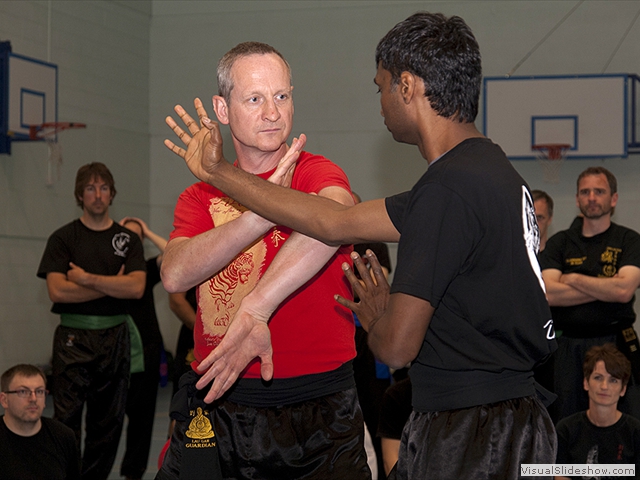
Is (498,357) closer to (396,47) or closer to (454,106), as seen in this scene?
(454,106)

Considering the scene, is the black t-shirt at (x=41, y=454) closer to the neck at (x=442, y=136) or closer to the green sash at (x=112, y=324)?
the green sash at (x=112, y=324)

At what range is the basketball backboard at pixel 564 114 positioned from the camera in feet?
33.4

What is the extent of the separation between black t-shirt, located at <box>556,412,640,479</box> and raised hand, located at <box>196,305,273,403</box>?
3.26 m

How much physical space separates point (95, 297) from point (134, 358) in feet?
1.94

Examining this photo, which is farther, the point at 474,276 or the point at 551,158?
the point at 551,158

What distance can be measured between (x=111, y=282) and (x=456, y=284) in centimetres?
459

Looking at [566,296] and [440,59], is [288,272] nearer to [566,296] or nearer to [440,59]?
[440,59]

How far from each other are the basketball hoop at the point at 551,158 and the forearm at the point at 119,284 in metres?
6.03

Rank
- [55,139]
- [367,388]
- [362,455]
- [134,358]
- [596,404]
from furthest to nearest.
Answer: [55,139] < [134,358] < [367,388] < [596,404] < [362,455]

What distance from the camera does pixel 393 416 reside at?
4801 millimetres

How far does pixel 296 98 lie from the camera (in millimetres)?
12172

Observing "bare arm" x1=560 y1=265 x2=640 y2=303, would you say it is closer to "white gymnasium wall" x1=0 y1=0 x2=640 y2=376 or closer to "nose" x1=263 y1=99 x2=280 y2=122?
"nose" x1=263 y1=99 x2=280 y2=122

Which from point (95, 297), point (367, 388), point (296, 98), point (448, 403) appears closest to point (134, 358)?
point (95, 297)

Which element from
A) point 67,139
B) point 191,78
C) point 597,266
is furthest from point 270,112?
point 191,78
